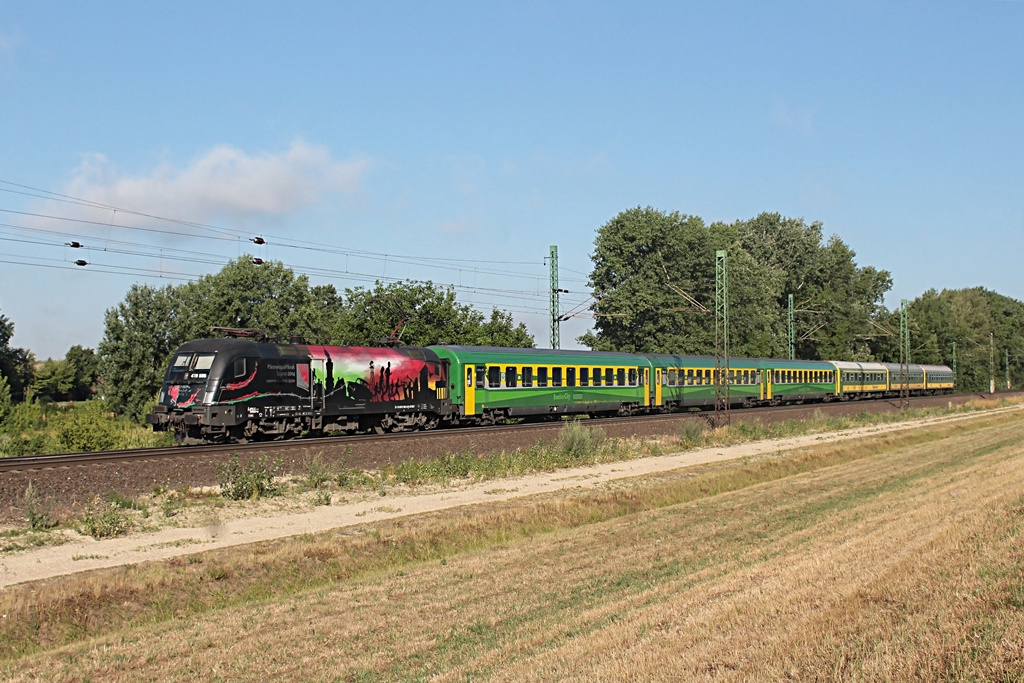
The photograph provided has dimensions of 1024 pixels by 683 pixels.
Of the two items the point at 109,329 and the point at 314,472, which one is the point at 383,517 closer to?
the point at 314,472

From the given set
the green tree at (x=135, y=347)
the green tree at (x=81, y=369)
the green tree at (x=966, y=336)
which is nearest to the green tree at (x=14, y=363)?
the green tree at (x=135, y=347)

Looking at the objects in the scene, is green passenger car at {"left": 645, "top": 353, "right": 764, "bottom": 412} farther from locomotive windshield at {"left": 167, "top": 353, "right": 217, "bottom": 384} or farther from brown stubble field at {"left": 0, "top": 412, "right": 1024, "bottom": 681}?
brown stubble field at {"left": 0, "top": 412, "right": 1024, "bottom": 681}

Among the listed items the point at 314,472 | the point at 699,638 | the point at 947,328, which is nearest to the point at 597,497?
the point at 314,472

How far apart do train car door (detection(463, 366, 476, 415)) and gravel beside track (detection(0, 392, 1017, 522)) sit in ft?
12.3

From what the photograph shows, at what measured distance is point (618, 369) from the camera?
151 ft

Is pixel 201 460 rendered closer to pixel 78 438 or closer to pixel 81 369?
pixel 78 438

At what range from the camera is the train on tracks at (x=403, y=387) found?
27875mm

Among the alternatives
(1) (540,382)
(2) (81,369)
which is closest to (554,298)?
(1) (540,382)

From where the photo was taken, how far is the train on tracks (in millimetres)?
27875

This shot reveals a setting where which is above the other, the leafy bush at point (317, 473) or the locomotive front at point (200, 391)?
the locomotive front at point (200, 391)

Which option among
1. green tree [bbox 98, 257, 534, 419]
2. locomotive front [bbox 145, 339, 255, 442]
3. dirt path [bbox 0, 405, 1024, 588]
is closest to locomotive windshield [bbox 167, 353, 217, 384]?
locomotive front [bbox 145, 339, 255, 442]

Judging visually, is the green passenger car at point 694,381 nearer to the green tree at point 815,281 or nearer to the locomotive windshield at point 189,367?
the locomotive windshield at point 189,367

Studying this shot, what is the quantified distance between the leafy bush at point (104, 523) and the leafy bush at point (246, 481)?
114 inches

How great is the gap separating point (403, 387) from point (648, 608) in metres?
25.9
